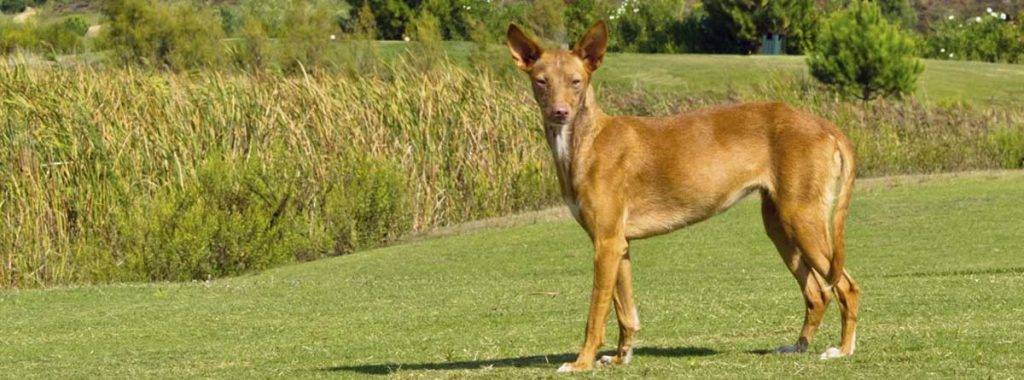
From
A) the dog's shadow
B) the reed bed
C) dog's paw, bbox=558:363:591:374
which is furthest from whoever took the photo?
the reed bed

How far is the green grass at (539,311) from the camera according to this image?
369 inches

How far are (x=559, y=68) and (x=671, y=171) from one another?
2.81 ft

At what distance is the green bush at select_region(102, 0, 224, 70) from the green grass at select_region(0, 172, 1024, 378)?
1879cm

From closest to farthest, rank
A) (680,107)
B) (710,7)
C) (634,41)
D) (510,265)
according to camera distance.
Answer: (510,265) < (680,107) < (710,7) < (634,41)

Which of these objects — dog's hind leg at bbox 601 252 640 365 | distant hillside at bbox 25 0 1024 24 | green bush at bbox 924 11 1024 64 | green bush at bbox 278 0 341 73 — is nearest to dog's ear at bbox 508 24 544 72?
dog's hind leg at bbox 601 252 640 365

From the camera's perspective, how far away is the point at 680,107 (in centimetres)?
2889

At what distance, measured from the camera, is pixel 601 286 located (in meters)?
8.49

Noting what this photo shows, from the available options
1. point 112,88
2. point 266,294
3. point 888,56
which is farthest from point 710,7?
point 266,294

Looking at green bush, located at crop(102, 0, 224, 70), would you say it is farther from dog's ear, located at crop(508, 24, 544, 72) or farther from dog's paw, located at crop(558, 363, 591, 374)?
dog's paw, located at crop(558, 363, 591, 374)

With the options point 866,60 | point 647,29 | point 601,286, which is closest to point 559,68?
point 601,286

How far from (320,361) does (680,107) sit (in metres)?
19.1

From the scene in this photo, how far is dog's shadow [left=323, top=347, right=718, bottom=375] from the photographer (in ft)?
30.6

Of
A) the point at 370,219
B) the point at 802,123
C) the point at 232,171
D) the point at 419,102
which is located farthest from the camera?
the point at 419,102

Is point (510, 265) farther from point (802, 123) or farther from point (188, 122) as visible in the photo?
point (802, 123)
